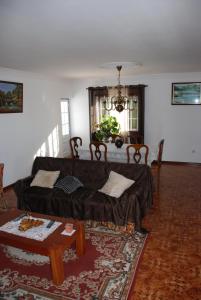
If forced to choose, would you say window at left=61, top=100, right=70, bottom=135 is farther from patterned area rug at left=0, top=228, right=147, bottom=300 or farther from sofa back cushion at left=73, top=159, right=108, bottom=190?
patterned area rug at left=0, top=228, right=147, bottom=300

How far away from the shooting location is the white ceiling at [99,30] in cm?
204

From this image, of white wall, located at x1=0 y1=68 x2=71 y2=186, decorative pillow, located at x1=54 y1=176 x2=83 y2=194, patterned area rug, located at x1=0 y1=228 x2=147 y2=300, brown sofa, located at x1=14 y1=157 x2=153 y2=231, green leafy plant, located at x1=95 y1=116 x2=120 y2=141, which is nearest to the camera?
patterned area rug, located at x1=0 y1=228 x2=147 y2=300

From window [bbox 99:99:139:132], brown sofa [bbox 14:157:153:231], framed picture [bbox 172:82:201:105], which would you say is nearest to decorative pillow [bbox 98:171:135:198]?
brown sofa [bbox 14:157:153:231]

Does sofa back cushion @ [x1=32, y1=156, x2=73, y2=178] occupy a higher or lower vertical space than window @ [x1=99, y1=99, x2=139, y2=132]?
lower

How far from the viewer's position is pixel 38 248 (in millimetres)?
2420

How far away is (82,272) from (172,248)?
1.14m

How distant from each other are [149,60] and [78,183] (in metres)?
2.55

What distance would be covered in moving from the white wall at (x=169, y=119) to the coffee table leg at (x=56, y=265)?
201 inches

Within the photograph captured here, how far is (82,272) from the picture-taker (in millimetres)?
2590

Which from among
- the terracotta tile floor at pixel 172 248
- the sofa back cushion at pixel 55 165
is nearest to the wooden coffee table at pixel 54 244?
the terracotta tile floor at pixel 172 248

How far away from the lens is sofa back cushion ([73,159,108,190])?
13.0 ft

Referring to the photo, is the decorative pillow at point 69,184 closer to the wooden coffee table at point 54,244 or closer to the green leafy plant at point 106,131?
the wooden coffee table at point 54,244

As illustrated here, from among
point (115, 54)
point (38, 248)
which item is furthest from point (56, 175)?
point (115, 54)

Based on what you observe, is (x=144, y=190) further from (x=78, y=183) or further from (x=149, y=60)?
(x=149, y=60)
